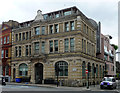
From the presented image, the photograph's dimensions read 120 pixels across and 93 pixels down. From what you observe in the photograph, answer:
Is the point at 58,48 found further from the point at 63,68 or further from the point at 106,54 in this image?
the point at 106,54

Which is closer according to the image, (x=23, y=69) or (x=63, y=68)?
(x=63, y=68)

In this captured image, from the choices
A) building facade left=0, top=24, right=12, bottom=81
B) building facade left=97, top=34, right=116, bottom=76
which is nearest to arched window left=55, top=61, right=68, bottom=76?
building facade left=0, top=24, right=12, bottom=81

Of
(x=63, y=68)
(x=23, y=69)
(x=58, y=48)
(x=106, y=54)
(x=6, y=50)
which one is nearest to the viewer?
(x=63, y=68)

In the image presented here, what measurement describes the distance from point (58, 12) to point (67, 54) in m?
8.78

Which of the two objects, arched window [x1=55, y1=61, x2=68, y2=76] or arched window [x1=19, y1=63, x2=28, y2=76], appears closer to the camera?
arched window [x1=55, y1=61, x2=68, y2=76]

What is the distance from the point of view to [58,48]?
3338 centimetres

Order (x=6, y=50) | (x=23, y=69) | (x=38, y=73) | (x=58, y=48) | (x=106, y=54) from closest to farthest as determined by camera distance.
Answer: (x=58, y=48) < (x=38, y=73) < (x=23, y=69) < (x=6, y=50) < (x=106, y=54)

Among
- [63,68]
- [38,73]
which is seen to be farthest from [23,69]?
[63,68]

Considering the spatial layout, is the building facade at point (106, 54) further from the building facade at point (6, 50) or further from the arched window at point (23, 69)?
the building facade at point (6, 50)

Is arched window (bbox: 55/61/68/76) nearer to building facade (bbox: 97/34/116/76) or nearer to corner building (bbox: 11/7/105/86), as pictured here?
corner building (bbox: 11/7/105/86)

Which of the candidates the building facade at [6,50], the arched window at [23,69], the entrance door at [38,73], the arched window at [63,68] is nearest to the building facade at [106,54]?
the arched window at [63,68]

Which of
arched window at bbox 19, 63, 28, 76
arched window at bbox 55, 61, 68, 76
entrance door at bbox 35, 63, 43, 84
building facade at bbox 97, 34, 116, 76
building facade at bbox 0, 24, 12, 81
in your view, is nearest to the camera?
arched window at bbox 55, 61, 68, 76

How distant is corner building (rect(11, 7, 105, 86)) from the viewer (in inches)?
1235

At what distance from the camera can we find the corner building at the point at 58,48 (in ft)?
103
